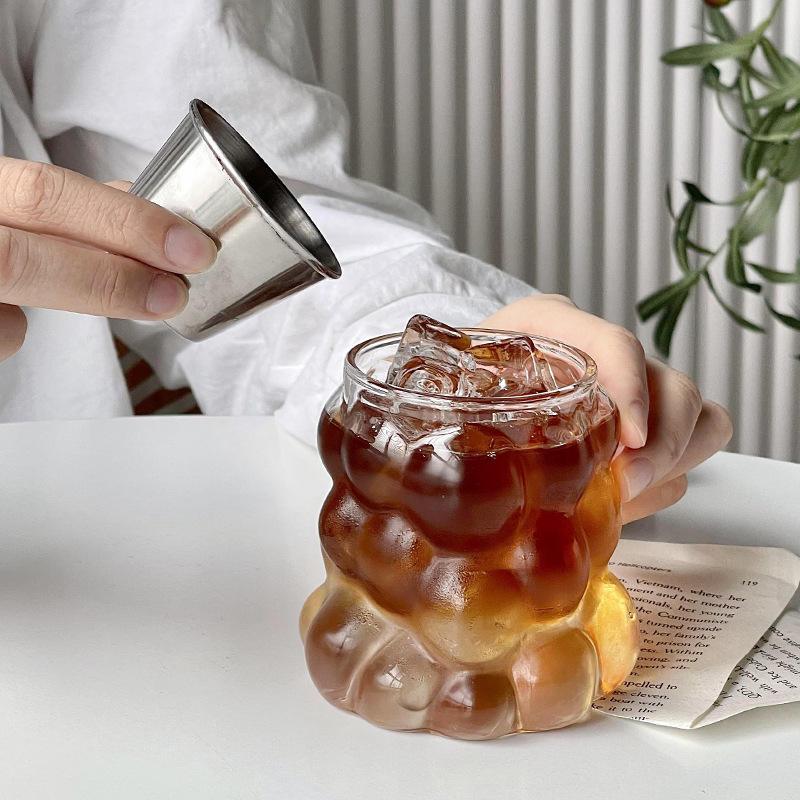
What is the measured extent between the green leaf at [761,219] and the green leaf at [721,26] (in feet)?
0.64

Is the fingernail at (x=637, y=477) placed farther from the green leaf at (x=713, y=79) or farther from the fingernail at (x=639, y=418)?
the green leaf at (x=713, y=79)

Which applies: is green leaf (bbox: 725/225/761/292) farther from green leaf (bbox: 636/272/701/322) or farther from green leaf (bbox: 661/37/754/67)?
green leaf (bbox: 661/37/754/67)

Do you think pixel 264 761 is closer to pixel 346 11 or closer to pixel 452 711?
pixel 452 711

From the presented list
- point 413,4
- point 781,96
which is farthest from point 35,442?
point 413,4

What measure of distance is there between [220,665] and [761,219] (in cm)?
112

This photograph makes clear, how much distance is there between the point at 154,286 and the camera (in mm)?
461

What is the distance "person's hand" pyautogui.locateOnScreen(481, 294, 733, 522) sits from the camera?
50 cm

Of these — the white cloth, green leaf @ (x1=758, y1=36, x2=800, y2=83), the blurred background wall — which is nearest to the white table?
the white cloth

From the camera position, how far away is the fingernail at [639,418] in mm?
496

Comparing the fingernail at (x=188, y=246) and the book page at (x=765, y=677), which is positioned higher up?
the fingernail at (x=188, y=246)

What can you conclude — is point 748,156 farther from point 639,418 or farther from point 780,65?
point 639,418

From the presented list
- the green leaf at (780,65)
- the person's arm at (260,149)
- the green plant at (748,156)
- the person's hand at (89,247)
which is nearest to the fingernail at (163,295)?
the person's hand at (89,247)

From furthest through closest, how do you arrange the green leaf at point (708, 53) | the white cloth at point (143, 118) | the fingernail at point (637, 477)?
the green leaf at point (708, 53) → the white cloth at point (143, 118) → the fingernail at point (637, 477)

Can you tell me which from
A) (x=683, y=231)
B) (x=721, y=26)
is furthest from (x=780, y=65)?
(x=683, y=231)
